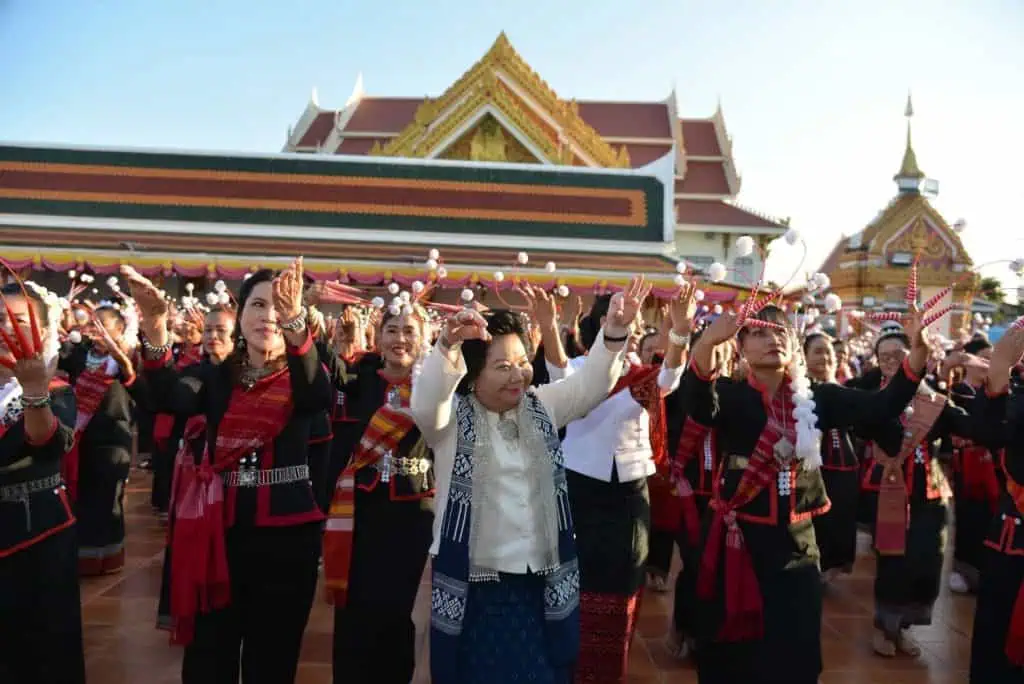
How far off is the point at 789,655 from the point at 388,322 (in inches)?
84.3

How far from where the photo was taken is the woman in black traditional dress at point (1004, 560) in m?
3.18

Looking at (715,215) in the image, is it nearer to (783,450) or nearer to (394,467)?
(783,450)

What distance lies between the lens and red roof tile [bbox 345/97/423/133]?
29.9m

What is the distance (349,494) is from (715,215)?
25187 millimetres

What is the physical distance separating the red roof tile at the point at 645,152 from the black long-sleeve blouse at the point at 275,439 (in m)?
26.9

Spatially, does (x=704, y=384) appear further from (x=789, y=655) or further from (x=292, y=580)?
(x=292, y=580)

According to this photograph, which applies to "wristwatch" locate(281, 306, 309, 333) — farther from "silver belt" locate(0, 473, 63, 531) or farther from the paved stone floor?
the paved stone floor

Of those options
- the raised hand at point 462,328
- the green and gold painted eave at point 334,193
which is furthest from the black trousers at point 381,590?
the green and gold painted eave at point 334,193

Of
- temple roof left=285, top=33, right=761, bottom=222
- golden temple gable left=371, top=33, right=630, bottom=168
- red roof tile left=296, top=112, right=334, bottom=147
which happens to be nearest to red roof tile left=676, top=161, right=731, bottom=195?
temple roof left=285, top=33, right=761, bottom=222

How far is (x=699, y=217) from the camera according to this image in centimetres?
2694

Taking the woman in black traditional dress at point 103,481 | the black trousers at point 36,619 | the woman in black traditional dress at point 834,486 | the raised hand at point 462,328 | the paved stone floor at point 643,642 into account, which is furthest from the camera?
the woman in black traditional dress at point 103,481

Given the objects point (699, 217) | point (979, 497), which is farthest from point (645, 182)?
point (979, 497)

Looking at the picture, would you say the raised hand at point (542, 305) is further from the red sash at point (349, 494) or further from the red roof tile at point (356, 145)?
the red roof tile at point (356, 145)

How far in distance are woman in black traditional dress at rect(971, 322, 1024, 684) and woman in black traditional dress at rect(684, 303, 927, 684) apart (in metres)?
0.44
